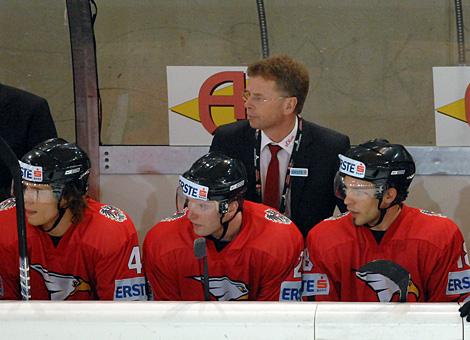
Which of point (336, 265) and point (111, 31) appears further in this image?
point (111, 31)

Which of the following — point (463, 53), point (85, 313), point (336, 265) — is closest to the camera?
point (85, 313)

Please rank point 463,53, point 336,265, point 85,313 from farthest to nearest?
point 463,53, point 336,265, point 85,313

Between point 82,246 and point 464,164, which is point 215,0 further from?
point 82,246

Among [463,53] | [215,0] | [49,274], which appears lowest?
[49,274]

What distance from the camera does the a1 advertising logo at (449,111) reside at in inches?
174

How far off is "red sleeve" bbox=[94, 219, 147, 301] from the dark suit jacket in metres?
0.71

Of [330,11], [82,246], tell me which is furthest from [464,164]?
[82,246]

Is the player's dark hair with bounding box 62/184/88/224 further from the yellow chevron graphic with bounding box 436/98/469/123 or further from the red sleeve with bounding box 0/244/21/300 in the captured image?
the yellow chevron graphic with bounding box 436/98/469/123

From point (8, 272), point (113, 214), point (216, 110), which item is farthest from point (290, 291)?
point (216, 110)

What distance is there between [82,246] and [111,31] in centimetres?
177

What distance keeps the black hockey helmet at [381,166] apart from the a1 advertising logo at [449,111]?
56.5 inches

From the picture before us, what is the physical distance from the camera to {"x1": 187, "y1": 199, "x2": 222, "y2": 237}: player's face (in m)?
2.96

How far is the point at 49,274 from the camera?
306 cm

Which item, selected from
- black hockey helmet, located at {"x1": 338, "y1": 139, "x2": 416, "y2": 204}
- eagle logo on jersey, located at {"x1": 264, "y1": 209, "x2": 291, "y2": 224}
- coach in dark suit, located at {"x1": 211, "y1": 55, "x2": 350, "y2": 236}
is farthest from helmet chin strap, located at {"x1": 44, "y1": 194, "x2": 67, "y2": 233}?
black hockey helmet, located at {"x1": 338, "y1": 139, "x2": 416, "y2": 204}
